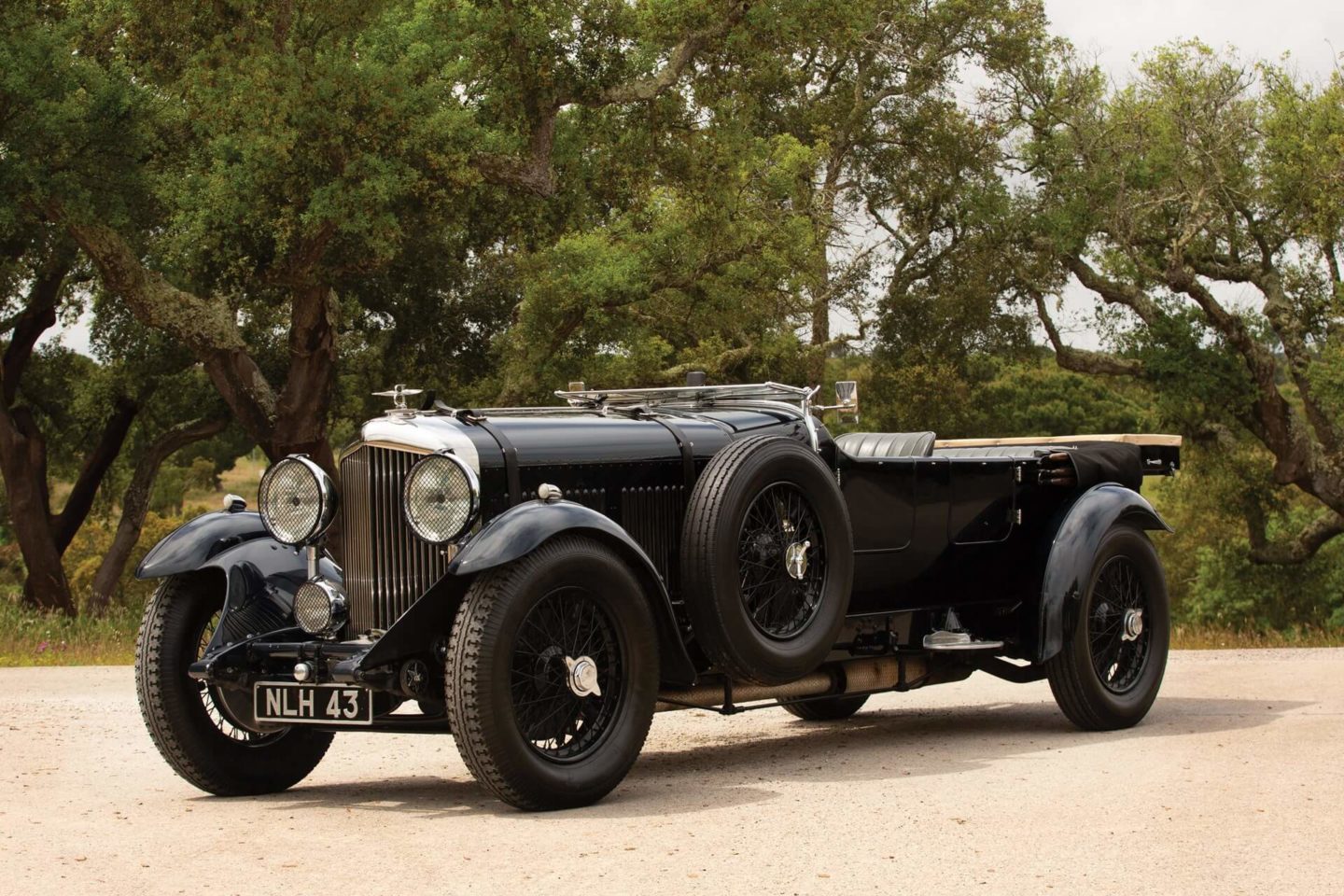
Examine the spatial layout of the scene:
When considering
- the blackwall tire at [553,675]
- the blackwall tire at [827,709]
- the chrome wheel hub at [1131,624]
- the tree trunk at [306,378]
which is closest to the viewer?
the blackwall tire at [553,675]

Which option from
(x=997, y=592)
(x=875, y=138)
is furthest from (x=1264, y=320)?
(x=997, y=592)

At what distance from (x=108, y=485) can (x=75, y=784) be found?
1064 inches

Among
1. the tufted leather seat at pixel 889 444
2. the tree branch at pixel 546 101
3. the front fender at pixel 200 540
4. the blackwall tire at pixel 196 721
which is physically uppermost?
the tree branch at pixel 546 101

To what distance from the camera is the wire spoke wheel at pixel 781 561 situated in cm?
667

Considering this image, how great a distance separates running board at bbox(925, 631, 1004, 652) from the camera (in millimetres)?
7699

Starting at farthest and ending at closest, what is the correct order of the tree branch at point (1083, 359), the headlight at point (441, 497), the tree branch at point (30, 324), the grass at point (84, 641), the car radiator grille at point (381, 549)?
the tree branch at point (1083, 359) → the tree branch at point (30, 324) → the grass at point (84, 641) → the car radiator grille at point (381, 549) → the headlight at point (441, 497)

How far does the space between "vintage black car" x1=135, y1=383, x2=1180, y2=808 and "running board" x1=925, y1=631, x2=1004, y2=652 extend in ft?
0.07

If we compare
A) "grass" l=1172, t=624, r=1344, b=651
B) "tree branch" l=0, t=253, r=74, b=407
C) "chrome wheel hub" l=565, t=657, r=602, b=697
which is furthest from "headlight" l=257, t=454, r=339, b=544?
"tree branch" l=0, t=253, r=74, b=407

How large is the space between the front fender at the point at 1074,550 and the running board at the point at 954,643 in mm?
271

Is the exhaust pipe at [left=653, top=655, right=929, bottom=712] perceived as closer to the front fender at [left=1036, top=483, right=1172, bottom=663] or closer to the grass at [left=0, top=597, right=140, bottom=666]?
the front fender at [left=1036, top=483, right=1172, bottom=663]

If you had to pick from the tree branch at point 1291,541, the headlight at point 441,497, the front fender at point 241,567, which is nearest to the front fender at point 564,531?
the headlight at point 441,497

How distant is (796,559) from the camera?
22.1 ft

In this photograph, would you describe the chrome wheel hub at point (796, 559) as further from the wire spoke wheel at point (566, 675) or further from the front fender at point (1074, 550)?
the front fender at point (1074, 550)

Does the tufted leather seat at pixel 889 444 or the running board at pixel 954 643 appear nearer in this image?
the running board at pixel 954 643
